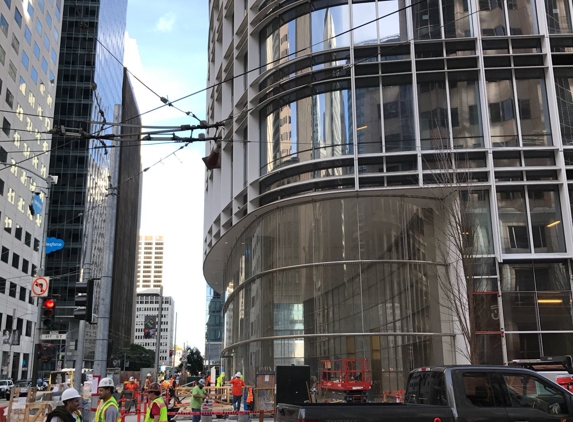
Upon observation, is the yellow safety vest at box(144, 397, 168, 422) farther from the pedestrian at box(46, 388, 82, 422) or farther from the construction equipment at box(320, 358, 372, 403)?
the construction equipment at box(320, 358, 372, 403)

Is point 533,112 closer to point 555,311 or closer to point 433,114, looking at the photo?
point 433,114

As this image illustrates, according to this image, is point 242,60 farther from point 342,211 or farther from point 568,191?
point 568,191

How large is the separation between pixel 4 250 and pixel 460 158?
54110mm

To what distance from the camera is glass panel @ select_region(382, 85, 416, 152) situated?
24.8 meters

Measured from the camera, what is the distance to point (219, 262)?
40.6m

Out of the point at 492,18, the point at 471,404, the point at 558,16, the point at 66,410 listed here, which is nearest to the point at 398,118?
the point at 492,18

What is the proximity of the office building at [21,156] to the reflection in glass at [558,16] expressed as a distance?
1932 inches

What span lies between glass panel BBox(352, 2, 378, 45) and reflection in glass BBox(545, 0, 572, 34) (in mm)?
7265

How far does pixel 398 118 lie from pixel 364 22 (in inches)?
181

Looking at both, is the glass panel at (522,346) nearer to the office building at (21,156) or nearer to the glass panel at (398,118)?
the glass panel at (398,118)

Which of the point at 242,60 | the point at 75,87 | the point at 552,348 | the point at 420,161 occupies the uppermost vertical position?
the point at 75,87

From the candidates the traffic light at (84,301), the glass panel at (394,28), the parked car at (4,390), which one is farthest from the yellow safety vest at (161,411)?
the parked car at (4,390)

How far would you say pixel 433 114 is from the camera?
82.3 ft

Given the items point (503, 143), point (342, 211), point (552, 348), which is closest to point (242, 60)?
point (342, 211)
